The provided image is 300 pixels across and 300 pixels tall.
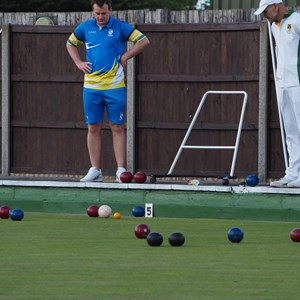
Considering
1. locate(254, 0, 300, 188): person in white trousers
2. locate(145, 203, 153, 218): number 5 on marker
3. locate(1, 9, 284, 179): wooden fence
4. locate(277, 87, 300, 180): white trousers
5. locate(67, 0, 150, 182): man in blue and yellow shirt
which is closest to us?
locate(254, 0, 300, 188): person in white trousers

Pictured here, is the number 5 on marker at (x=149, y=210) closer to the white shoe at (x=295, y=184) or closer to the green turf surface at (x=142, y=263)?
the green turf surface at (x=142, y=263)

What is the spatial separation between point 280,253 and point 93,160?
4.99m

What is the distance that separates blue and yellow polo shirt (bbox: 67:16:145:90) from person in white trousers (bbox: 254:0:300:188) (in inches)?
62.2

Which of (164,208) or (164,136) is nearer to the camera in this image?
(164,208)

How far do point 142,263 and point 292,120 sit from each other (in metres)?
4.56

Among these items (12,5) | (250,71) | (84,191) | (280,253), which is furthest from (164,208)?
(12,5)

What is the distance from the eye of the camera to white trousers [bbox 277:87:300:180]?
41.8ft

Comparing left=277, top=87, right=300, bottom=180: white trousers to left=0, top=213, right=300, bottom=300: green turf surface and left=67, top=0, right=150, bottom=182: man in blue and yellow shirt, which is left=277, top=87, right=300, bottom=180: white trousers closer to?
left=0, top=213, right=300, bottom=300: green turf surface

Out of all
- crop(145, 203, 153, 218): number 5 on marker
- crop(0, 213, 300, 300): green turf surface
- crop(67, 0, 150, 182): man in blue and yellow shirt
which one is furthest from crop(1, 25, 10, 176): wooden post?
crop(0, 213, 300, 300): green turf surface

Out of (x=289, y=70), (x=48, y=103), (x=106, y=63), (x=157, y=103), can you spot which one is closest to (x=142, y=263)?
(x=289, y=70)

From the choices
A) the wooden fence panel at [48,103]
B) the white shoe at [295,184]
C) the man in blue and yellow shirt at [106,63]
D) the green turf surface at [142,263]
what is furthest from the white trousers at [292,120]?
the wooden fence panel at [48,103]

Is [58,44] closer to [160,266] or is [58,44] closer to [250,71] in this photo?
[250,71]

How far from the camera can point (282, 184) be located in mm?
12867

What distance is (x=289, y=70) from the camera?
41.7 feet
